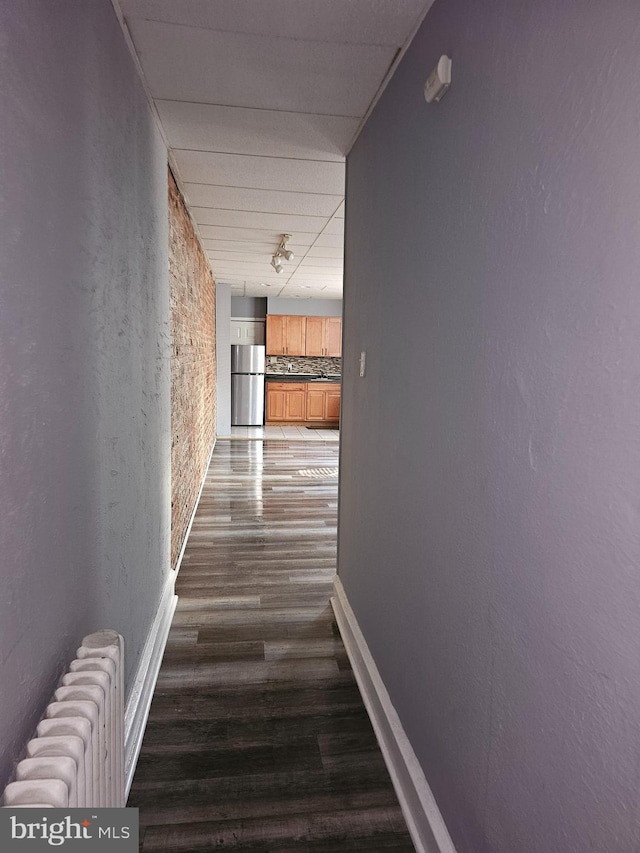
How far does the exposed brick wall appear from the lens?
10.5 feet

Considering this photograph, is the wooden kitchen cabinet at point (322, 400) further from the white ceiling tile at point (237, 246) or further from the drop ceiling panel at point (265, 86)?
the drop ceiling panel at point (265, 86)

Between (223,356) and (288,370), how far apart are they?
2302mm

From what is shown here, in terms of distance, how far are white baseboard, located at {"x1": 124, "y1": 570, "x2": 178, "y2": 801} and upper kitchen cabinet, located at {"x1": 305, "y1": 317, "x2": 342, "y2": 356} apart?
7.79 metres

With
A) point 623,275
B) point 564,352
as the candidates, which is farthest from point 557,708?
point 623,275

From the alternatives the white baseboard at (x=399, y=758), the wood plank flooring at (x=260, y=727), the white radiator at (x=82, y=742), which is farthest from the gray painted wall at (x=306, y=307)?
the white radiator at (x=82, y=742)

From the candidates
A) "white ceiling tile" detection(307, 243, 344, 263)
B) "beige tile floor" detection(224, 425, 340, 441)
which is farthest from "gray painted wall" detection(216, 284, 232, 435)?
"white ceiling tile" detection(307, 243, 344, 263)

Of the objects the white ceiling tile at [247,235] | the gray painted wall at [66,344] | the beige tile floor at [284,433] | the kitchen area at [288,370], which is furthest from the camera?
the kitchen area at [288,370]

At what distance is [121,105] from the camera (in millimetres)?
1691

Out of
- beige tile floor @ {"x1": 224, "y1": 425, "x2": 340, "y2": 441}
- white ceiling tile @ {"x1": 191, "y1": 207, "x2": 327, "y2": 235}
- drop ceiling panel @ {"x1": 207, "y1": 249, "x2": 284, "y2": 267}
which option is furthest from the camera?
beige tile floor @ {"x1": 224, "y1": 425, "x2": 340, "y2": 441}

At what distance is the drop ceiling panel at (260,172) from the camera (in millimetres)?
2773

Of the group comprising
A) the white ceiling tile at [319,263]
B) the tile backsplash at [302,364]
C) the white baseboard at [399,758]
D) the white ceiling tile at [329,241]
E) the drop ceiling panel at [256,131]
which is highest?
the white ceiling tile at [319,263]

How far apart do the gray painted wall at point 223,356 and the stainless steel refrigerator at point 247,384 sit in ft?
3.14

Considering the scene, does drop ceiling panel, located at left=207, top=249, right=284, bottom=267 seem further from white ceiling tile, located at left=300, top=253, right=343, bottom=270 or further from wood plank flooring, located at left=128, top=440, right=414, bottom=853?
wood plank flooring, located at left=128, top=440, right=414, bottom=853

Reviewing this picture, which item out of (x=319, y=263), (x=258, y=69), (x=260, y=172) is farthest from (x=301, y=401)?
(x=258, y=69)
